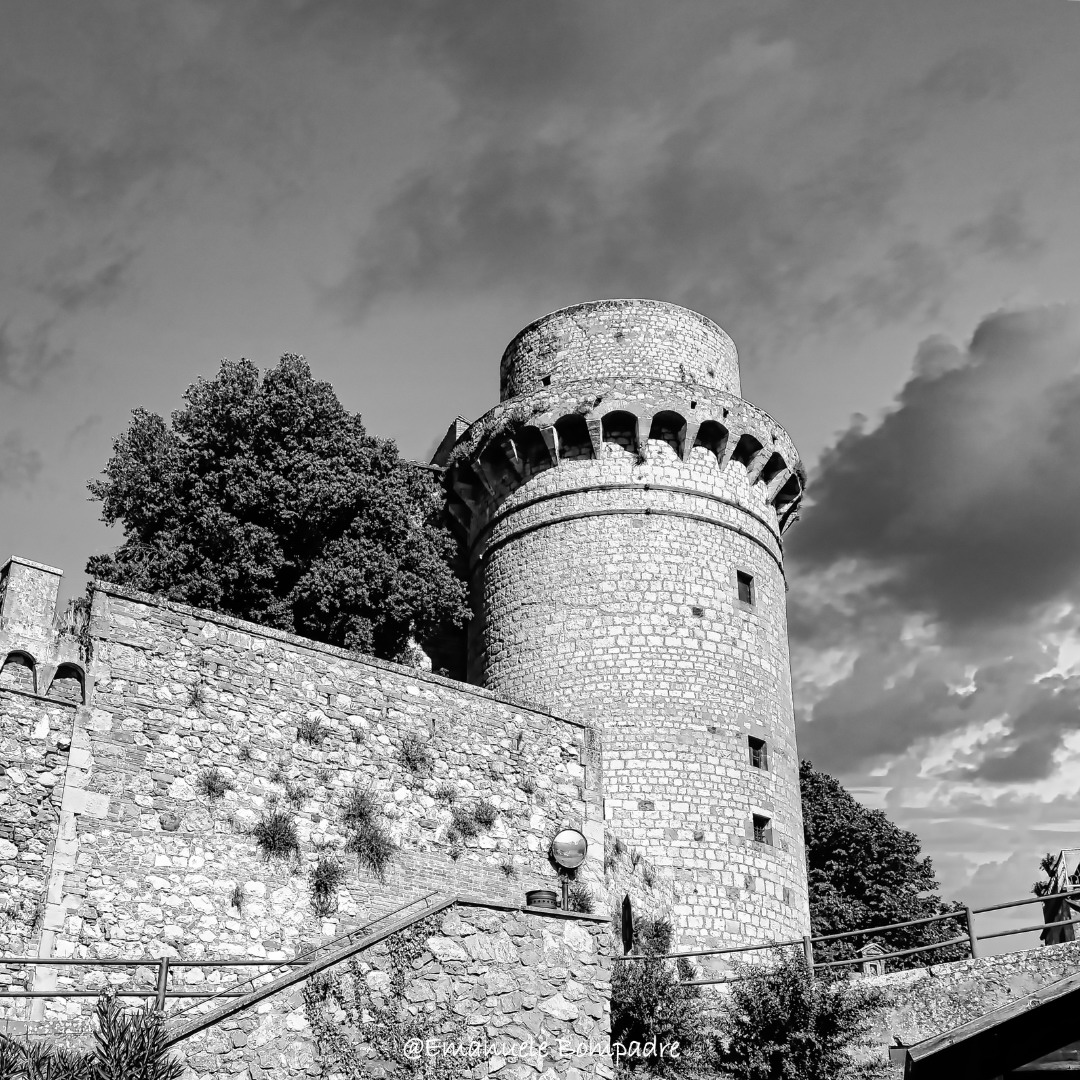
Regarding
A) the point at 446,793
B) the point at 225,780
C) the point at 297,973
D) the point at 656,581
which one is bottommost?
the point at 297,973

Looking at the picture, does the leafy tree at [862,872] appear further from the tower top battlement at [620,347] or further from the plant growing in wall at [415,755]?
the plant growing in wall at [415,755]

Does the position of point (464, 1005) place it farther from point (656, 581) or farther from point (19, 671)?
point (656, 581)

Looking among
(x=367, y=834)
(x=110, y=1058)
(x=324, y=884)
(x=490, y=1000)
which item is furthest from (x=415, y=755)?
(x=110, y=1058)

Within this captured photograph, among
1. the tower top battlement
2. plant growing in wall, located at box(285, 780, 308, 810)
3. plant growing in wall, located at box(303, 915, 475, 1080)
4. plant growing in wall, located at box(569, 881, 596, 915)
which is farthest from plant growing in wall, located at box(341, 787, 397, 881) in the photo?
the tower top battlement

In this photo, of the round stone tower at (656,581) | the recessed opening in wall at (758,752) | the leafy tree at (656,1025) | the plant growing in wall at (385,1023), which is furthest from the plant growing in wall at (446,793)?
the recessed opening in wall at (758,752)

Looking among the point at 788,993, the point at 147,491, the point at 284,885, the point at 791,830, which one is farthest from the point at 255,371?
the point at 788,993

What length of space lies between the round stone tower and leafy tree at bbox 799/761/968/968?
10276 millimetres

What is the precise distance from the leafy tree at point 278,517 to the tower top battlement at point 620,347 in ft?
13.9

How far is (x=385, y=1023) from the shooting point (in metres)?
12.4

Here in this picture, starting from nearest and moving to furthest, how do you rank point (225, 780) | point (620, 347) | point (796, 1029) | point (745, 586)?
1. point (796, 1029)
2. point (225, 780)
3. point (745, 586)
4. point (620, 347)

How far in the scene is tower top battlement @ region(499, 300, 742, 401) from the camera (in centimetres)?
2653

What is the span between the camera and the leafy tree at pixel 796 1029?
52.1 ft

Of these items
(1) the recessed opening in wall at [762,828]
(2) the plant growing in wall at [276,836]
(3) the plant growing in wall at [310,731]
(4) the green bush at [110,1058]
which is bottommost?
(4) the green bush at [110,1058]

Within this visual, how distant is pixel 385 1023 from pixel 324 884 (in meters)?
4.59
